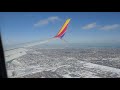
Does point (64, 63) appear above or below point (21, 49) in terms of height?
below

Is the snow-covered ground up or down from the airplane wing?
down

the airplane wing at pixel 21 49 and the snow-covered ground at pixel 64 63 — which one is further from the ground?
the airplane wing at pixel 21 49
